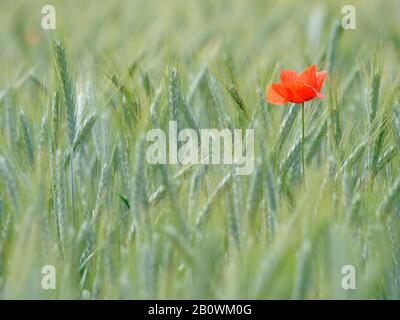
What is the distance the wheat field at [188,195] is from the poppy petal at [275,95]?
0.02m

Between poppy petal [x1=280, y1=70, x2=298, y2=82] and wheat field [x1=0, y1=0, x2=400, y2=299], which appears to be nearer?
wheat field [x1=0, y1=0, x2=400, y2=299]

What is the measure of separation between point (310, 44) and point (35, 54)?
3.77ft

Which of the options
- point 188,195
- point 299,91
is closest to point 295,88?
point 299,91

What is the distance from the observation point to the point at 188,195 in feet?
5.80

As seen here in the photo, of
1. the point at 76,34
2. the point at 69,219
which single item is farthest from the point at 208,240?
the point at 76,34

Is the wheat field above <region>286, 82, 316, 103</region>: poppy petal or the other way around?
the other way around

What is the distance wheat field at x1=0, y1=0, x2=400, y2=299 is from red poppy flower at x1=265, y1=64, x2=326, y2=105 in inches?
1.2

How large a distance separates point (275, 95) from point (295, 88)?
0.07 m

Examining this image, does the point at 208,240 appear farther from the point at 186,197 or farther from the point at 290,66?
the point at 290,66

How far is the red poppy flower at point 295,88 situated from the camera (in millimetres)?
1834

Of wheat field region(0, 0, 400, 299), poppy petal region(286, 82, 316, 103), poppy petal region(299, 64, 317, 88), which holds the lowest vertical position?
wheat field region(0, 0, 400, 299)

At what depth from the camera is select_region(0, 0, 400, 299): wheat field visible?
1.44 metres

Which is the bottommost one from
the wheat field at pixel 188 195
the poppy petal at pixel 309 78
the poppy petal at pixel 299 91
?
the wheat field at pixel 188 195

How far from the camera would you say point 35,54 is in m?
3.86
